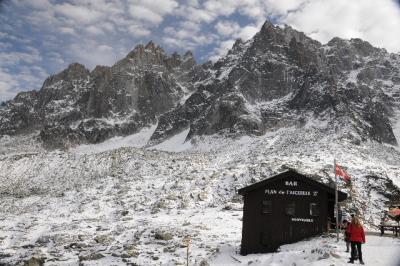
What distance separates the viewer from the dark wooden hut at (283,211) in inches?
1298

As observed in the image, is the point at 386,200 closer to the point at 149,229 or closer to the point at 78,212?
the point at 149,229

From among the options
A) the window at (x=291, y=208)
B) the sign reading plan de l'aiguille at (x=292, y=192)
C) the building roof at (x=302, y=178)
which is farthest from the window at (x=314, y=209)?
the building roof at (x=302, y=178)

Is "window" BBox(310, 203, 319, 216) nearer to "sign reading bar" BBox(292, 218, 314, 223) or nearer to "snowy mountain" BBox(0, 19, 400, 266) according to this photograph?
"sign reading bar" BBox(292, 218, 314, 223)

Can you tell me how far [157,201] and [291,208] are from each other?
34523 millimetres

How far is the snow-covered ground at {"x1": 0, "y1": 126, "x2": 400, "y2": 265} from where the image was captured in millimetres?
36156

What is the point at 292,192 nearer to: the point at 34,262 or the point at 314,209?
the point at 314,209

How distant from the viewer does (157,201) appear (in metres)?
65.2

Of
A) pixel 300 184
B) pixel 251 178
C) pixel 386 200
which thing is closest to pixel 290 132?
pixel 251 178

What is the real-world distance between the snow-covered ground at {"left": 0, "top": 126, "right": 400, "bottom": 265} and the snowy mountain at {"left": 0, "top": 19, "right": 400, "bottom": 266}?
0.65 feet

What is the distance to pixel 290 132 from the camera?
125125 millimetres

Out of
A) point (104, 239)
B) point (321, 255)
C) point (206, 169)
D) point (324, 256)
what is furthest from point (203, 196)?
point (324, 256)

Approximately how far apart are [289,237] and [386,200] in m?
29.1

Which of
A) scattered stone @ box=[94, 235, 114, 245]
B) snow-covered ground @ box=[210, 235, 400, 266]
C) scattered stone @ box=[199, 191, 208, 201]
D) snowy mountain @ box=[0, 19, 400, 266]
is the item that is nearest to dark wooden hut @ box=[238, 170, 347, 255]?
snow-covered ground @ box=[210, 235, 400, 266]

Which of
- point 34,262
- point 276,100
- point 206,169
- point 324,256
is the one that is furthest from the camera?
point 276,100
